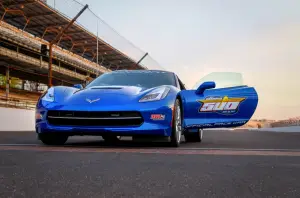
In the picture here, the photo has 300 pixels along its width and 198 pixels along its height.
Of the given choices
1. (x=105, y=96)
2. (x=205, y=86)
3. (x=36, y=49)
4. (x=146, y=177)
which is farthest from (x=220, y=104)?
(x=36, y=49)

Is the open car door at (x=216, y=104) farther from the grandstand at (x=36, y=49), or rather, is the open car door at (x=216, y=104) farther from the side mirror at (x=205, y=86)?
the grandstand at (x=36, y=49)

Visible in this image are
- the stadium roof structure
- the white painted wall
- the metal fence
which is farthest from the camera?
the stadium roof structure

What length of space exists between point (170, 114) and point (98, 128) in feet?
3.43

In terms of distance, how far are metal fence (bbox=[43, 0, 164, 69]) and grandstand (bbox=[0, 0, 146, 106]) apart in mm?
922

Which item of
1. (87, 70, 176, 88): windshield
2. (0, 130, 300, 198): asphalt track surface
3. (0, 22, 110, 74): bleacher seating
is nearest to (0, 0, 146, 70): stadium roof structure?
(0, 22, 110, 74): bleacher seating

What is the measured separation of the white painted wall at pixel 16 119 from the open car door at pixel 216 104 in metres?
14.0

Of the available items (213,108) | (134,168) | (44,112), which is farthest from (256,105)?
(134,168)

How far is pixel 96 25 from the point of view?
34.0 meters

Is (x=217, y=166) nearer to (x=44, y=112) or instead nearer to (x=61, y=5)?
(x=44, y=112)

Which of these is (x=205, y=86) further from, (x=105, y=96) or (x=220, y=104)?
(x=105, y=96)

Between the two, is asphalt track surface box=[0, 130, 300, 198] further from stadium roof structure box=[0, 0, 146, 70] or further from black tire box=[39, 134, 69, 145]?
stadium roof structure box=[0, 0, 146, 70]

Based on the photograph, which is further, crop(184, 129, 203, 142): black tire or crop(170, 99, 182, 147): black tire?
crop(184, 129, 203, 142): black tire

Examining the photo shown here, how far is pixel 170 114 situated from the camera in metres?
5.70

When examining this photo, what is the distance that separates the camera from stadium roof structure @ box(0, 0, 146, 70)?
29.7m
